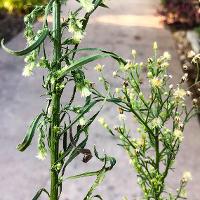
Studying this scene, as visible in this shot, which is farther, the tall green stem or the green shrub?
the green shrub

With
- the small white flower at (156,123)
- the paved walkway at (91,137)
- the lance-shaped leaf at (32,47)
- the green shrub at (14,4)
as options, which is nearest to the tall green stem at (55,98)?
the lance-shaped leaf at (32,47)

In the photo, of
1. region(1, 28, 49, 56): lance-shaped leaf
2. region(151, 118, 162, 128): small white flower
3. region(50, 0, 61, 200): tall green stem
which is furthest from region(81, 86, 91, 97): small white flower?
region(151, 118, 162, 128): small white flower

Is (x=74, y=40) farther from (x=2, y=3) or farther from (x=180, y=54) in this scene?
(x=2, y=3)

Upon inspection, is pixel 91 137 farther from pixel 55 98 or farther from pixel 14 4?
pixel 14 4

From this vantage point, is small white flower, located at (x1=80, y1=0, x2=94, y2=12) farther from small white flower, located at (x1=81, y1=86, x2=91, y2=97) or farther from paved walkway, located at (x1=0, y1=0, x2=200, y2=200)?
paved walkway, located at (x1=0, y1=0, x2=200, y2=200)

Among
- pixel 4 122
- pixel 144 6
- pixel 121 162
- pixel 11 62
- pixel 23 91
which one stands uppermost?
pixel 144 6

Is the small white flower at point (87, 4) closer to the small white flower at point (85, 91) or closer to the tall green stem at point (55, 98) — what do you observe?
the tall green stem at point (55, 98)

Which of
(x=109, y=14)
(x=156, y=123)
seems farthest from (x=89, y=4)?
(x=109, y=14)

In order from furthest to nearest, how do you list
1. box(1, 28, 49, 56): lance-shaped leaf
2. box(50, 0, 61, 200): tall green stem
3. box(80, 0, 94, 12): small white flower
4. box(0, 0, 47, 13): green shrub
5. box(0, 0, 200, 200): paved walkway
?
1. box(0, 0, 47, 13): green shrub
2. box(0, 0, 200, 200): paved walkway
3. box(50, 0, 61, 200): tall green stem
4. box(80, 0, 94, 12): small white flower
5. box(1, 28, 49, 56): lance-shaped leaf

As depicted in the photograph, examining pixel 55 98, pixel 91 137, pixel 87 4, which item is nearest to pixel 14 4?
pixel 91 137
